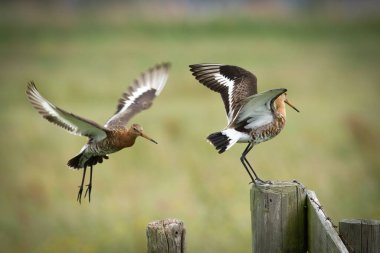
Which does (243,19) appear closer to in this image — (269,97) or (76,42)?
(76,42)

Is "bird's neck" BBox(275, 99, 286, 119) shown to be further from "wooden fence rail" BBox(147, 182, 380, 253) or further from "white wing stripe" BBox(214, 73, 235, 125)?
"wooden fence rail" BBox(147, 182, 380, 253)

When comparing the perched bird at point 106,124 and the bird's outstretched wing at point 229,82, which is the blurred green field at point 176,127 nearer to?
the perched bird at point 106,124

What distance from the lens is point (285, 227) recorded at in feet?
17.0

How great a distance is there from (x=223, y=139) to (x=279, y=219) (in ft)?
6.49

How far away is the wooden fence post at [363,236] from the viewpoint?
4.89 metres

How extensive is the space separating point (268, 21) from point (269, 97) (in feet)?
83.8

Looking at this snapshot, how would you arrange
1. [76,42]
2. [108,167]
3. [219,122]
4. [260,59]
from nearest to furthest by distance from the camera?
[108,167] < [219,122] < [260,59] < [76,42]

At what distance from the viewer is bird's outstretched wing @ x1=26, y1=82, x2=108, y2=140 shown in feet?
23.9

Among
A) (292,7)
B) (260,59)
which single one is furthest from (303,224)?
(292,7)

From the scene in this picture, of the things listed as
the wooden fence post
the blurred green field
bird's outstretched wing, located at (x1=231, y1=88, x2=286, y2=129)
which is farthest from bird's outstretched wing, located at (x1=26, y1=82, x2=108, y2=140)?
the wooden fence post

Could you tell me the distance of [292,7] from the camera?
3897cm

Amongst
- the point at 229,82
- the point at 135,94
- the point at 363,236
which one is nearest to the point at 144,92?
the point at 135,94

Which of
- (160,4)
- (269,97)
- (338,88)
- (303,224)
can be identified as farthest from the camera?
(160,4)

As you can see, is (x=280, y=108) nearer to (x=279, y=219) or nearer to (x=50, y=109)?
(x=50, y=109)
